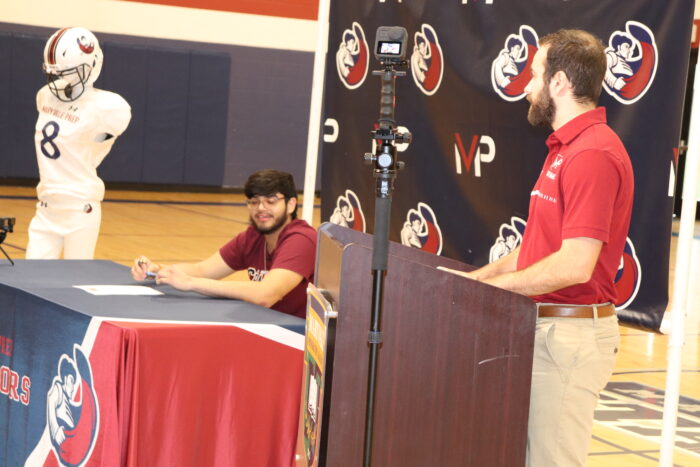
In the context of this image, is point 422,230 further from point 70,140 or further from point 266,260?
point 70,140

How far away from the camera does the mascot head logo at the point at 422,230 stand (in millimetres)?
4469

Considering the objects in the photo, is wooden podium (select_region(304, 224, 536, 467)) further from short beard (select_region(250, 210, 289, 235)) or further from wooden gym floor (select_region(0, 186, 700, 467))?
wooden gym floor (select_region(0, 186, 700, 467))

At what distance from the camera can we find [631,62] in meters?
3.61

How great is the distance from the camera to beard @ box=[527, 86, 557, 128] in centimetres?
249

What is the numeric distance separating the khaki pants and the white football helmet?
3.30 meters

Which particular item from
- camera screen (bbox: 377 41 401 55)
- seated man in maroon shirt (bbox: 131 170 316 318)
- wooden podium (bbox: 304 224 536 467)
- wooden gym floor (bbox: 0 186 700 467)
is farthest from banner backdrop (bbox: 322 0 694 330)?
camera screen (bbox: 377 41 401 55)

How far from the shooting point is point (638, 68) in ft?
11.8

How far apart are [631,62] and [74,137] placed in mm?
2718

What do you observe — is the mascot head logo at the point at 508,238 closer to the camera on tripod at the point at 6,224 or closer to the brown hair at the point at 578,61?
the brown hair at the point at 578,61

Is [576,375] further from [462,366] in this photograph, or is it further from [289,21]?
[289,21]

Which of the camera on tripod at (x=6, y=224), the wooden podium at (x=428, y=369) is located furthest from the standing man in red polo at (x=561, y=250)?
the camera on tripod at (x=6, y=224)

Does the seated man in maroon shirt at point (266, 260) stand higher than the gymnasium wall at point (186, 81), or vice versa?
the gymnasium wall at point (186, 81)

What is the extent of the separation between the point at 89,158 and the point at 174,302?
2.05 metres

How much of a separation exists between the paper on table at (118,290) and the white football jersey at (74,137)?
161 centimetres
